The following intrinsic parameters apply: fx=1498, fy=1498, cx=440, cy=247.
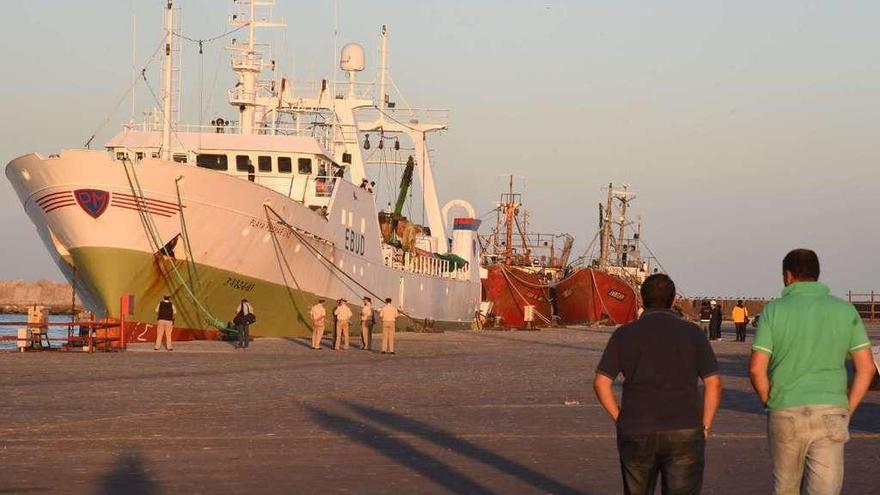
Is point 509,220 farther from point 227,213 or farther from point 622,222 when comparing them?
point 227,213

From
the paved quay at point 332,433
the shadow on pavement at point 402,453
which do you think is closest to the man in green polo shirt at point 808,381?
the paved quay at point 332,433

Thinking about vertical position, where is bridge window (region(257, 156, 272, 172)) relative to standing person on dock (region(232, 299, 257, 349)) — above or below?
above

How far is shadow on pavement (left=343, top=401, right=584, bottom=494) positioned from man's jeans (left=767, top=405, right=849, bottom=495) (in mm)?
2849

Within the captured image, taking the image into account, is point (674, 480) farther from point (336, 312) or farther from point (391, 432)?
point (336, 312)

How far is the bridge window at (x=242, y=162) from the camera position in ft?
141

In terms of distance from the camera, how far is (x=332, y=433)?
14.4 m

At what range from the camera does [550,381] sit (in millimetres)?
23750

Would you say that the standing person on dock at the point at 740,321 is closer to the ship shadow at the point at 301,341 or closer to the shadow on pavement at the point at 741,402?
the ship shadow at the point at 301,341

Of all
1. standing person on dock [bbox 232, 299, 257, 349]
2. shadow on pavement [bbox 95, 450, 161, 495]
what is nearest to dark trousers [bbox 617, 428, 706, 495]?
shadow on pavement [bbox 95, 450, 161, 495]

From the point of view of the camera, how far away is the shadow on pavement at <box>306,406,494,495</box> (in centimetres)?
1069

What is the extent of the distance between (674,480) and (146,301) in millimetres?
30773

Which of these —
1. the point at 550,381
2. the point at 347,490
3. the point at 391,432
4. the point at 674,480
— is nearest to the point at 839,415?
the point at 674,480

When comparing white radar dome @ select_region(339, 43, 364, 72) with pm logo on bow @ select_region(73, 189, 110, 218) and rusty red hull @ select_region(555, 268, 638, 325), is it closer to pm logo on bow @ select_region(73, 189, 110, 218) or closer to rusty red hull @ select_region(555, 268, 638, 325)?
pm logo on bow @ select_region(73, 189, 110, 218)

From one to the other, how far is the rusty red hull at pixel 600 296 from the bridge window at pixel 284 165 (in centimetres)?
3626
